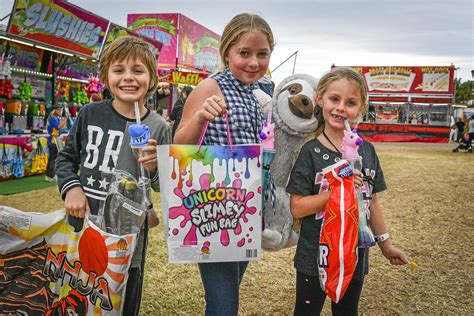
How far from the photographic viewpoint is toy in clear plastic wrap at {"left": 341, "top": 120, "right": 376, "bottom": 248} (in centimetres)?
166

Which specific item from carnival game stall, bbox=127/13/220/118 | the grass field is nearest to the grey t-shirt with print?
the grass field

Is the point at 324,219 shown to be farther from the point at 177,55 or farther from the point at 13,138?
the point at 177,55

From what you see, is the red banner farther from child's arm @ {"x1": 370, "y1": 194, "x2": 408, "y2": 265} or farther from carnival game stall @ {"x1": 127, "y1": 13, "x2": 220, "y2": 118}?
child's arm @ {"x1": 370, "y1": 194, "x2": 408, "y2": 265}

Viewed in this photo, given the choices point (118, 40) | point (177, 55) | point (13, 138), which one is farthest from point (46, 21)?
point (177, 55)

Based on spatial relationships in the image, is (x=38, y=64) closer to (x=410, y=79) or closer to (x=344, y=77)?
(x=344, y=77)

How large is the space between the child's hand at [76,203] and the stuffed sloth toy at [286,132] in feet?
2.48

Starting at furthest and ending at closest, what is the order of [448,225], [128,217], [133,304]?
[448,225] → [133,304] → [128,217]

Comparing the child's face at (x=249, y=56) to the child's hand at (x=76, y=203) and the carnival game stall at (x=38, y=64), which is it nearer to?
the child's hand at (x=76, y=203)

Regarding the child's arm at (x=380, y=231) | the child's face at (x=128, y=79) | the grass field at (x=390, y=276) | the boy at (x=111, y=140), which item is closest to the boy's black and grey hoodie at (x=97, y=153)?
the boy at (x=111, y=140)

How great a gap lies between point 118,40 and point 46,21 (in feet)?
22.5

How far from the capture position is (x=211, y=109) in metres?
1.52

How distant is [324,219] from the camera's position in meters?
1.63

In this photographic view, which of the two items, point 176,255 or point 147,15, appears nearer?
point 176,255

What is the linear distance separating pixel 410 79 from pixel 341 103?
25458 mm
